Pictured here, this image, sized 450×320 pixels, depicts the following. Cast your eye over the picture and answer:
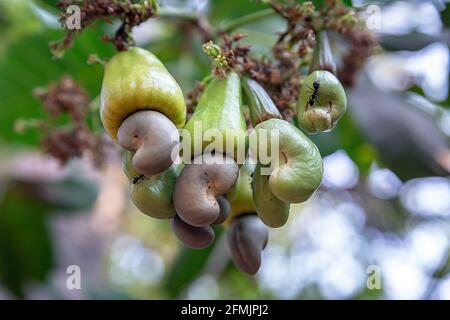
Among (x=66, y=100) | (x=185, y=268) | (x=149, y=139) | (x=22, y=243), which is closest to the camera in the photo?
(x=149, y=139)

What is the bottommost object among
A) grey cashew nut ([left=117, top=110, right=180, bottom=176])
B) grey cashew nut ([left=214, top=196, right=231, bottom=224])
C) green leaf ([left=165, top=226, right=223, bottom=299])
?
green leaf ([left=165, top=226, right=223, bottom=299])

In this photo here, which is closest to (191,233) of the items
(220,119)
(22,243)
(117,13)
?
(220,119)

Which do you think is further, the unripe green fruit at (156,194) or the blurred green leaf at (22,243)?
the blurred green leaf at (22,243)

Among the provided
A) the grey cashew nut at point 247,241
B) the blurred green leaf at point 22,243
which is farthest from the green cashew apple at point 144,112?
the blurred green leaf at point 22,243

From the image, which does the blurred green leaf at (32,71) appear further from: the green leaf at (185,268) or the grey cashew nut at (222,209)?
the grey cashew nut at (222,209)

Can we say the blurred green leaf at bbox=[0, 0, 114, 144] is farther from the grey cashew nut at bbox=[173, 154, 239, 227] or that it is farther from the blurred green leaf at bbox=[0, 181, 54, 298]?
the grey cashew nut at bbox=[173, 154, 239, 227]

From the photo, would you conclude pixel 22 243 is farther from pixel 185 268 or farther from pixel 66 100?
pixel 66 100

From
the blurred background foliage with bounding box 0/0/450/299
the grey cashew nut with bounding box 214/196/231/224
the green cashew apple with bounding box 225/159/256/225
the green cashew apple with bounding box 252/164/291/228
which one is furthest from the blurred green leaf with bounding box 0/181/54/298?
the green cashew apple with bounding box 252/164/291/228
